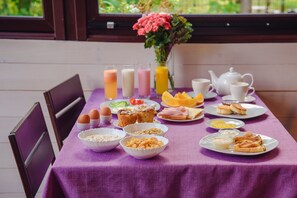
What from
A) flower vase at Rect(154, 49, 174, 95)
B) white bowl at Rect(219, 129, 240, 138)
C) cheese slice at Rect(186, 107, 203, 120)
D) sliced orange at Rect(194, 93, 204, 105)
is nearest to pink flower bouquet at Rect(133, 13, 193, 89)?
flower vase at Rect(154, 49, 174, 95)

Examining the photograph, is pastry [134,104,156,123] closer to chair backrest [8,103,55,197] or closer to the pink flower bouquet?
chair backrest [8,103,55,197]

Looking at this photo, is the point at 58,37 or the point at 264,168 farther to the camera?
the point at 58,37

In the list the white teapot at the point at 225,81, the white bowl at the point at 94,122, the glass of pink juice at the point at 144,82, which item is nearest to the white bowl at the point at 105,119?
the white bowl at the point at 94,122

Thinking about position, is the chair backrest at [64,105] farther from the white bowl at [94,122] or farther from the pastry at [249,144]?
the pastry at [249,144]

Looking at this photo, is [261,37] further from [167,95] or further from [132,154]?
[132,154]

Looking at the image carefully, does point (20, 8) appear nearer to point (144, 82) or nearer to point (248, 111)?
point (144, 82)

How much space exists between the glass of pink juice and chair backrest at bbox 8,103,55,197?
54cm

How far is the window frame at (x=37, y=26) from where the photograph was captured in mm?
2004

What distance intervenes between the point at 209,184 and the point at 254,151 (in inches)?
6.5

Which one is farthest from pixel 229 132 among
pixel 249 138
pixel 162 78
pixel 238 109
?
pixel 162 78

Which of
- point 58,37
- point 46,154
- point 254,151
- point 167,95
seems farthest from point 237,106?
point 58,37

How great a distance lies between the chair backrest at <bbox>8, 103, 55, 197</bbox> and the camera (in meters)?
1.13

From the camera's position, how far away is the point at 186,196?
1.13 meters

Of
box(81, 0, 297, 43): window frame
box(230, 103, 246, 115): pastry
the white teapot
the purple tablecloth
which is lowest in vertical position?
the purple tablecloth
